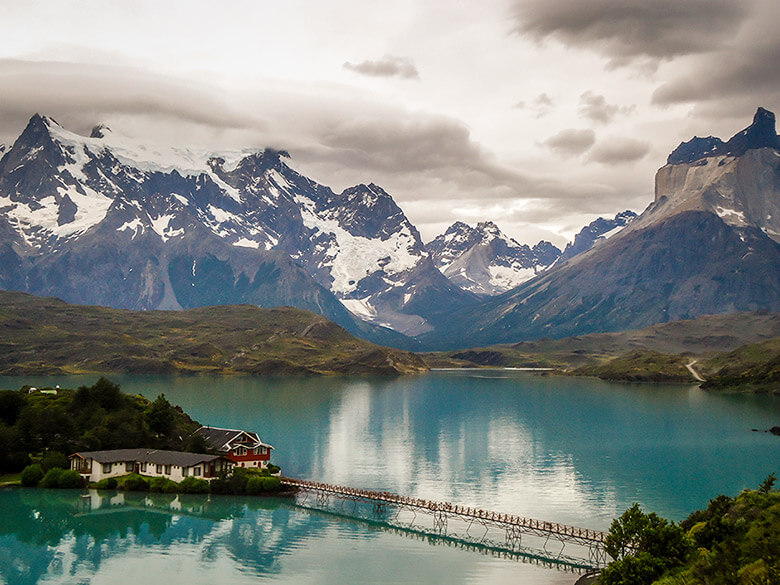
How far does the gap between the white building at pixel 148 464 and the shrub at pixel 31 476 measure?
5265 mm

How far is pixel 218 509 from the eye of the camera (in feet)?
326

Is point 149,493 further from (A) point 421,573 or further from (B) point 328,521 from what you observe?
(A) point 421,573

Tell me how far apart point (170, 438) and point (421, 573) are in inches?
2435

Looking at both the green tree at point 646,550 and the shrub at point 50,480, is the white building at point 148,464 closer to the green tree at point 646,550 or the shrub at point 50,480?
the shrub at point 50,480

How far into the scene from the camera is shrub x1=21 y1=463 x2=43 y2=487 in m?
107

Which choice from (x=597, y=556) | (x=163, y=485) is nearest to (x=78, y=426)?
(x=163, y=485)

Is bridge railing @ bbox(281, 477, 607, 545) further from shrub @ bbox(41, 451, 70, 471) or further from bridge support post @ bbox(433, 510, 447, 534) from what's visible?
shrub @ bbox(41, 451, 70, 471)

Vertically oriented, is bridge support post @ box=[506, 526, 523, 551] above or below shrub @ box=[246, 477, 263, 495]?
below

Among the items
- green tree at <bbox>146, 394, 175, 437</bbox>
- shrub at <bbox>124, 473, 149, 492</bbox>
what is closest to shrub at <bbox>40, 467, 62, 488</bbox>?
shrub at <bbox>124, 473, 149, 492</bbox>

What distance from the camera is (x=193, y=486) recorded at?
10500 cm

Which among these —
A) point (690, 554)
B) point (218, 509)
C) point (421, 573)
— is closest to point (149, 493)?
point (218, 509)

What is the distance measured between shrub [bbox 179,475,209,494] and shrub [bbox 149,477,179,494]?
845 millimetres

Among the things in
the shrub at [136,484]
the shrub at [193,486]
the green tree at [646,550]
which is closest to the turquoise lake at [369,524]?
the shrub at [193,486]

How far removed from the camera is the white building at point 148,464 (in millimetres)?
108562
